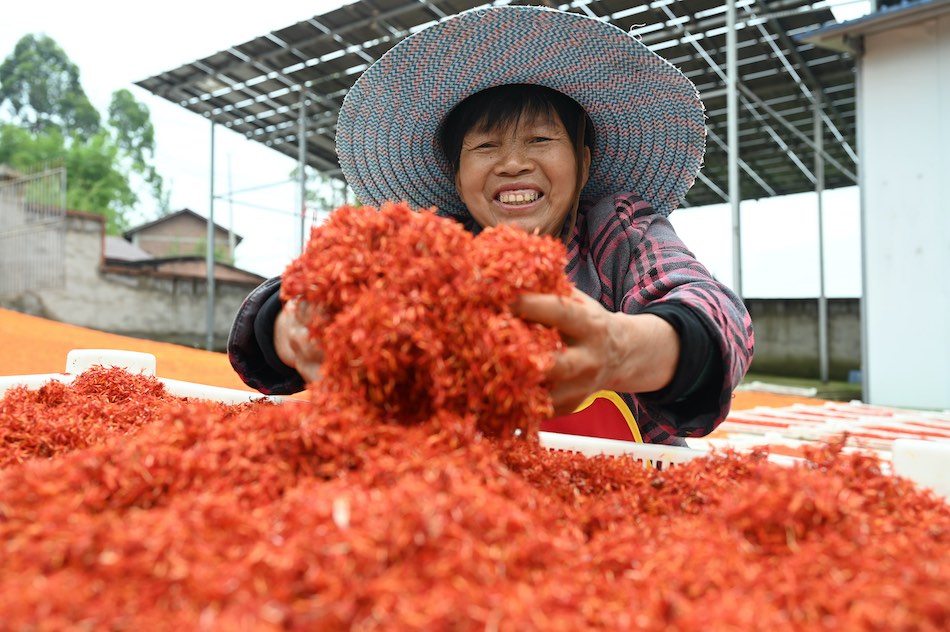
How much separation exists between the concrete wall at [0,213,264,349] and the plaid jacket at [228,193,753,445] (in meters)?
11.0

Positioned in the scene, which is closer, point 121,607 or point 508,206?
point 121,607

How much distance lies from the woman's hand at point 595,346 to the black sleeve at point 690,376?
0.03 m

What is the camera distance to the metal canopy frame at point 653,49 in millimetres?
8008

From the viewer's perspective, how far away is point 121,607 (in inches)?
20.7

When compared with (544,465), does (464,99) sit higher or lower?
higher

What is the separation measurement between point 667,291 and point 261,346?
0.81 metres

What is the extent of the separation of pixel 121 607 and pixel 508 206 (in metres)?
1.35

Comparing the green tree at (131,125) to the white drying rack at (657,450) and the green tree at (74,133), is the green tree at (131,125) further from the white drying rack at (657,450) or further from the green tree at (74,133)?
the white drying rack at (657,450)

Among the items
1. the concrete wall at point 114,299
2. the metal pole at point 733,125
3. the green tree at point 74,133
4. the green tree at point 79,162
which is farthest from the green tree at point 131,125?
the metal pole at point 733,125

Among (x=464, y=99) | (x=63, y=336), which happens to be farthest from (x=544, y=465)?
(x=63, y=336)

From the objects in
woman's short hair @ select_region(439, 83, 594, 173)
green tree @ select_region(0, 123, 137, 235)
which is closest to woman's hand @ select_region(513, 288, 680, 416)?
woman's short hair @ select_region(439, 83, 594, 173)

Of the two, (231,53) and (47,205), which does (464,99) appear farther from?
(47,205)

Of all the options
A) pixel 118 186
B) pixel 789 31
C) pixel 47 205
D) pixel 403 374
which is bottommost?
pixel 403 374

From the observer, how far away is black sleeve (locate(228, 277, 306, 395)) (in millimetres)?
1300
